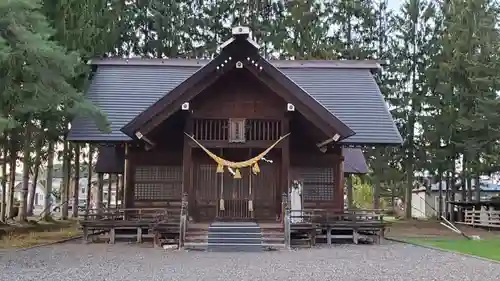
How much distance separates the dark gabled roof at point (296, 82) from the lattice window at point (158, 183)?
128 centimetres

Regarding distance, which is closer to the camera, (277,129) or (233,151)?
(277,129)

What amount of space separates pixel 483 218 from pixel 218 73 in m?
16.4

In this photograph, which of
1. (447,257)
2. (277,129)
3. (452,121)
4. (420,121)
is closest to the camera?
(447,257)

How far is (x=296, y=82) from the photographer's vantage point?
2211 cm

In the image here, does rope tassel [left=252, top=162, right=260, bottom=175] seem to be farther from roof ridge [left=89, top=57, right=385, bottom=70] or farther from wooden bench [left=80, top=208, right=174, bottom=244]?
roof ridge [left=89, top=57, right=385, bottom=70]

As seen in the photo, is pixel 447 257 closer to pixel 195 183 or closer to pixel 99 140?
pixel 195 183

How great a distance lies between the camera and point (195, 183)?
17484mm

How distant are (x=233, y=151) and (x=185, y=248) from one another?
4.41 m

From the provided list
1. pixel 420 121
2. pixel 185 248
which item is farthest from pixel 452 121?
pixel 185 248

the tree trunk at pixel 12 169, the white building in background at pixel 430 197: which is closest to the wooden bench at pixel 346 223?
the tree trunk at pixel 12 169

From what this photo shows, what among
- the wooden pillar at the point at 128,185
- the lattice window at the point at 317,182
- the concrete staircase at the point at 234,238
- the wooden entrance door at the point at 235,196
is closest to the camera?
the concrete staircase at the point at 234,238

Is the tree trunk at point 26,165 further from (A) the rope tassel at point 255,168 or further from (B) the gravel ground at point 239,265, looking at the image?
(A) the rope tassel at point 255,168

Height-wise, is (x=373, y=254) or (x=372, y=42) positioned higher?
(x=372, y=42)

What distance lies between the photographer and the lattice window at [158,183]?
59.4 ft
